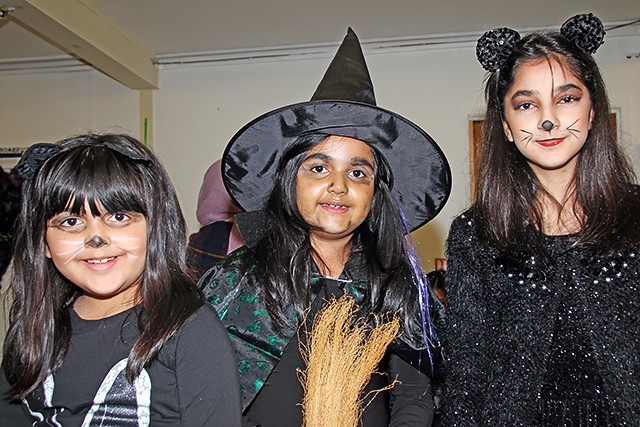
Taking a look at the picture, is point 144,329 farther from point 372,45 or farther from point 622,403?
point 372,45

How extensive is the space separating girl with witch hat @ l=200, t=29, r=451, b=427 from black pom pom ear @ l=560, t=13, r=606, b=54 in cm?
47

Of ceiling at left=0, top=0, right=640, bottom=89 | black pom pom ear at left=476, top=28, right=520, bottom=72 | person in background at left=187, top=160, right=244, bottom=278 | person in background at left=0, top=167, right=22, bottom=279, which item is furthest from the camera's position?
person in background at left=0, top=167, right=22, bottom=279

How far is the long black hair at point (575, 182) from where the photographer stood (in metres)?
1.51

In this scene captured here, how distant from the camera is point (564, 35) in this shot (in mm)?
1605

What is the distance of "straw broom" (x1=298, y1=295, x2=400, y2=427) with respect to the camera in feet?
4.77

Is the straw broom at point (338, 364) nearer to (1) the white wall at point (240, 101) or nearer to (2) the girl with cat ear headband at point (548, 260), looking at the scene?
(2) the girl with cat ear headband at point (548, 260)

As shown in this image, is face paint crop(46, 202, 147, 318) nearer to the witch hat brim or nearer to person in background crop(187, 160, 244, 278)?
the witch hat brim

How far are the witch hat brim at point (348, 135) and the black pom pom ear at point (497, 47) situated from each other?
26 cm

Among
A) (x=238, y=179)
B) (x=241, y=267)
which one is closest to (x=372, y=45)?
(x=238, y=179)

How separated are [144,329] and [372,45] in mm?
3375

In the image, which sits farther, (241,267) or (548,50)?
(241,267)

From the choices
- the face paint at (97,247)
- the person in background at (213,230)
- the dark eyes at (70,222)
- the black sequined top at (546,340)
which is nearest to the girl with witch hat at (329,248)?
the black sequined top at (546,340)

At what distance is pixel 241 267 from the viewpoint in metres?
1.74

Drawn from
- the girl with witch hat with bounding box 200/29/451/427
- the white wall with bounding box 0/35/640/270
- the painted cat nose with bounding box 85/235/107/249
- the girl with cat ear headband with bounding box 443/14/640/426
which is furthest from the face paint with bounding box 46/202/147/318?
the white wall with bounding box 0/35/640/270
